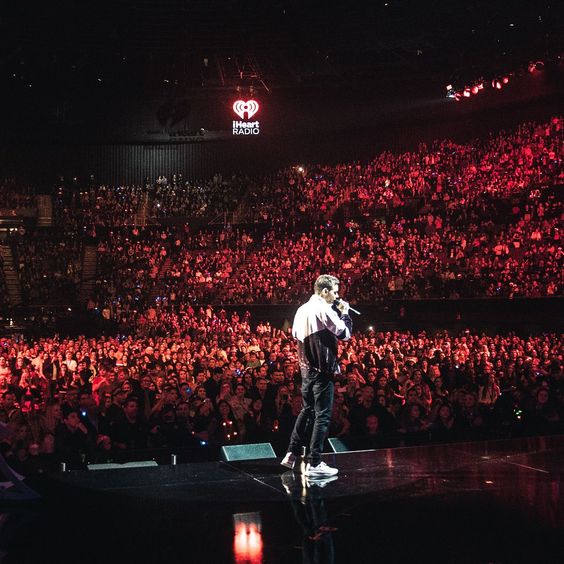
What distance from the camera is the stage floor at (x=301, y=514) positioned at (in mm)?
2990

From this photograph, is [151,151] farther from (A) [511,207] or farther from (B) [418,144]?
(A) [511,207]

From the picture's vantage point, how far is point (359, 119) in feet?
90.6

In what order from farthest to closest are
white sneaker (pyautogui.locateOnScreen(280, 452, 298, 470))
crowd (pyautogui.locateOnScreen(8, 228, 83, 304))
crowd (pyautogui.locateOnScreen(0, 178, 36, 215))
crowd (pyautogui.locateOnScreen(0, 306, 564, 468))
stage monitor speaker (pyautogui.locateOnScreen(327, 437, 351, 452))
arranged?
crowd (pyautogui.locateOnScreen(0, 178, 36, 215))
crowd (pyautogui.locateOnScreen(8, 228, 83, 304))
crowd (pyautogui.locateOnScreen(0, 306, 564, 468))
stage monitor speaker (pyautogui.locateOnScreen(327, 437, 351, 452))
white sneaker (pyautogui.locateOnScreen(280, 452, 298, 470))

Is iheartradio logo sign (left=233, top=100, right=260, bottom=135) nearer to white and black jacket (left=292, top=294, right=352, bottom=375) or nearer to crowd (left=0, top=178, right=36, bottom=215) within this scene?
crowd (left=0, top=178, right=36, bottom=215)

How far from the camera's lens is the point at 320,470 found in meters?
4.59

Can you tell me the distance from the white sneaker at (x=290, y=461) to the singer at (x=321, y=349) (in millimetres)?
153

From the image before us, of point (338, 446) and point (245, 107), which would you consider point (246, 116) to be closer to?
point (245, 107)

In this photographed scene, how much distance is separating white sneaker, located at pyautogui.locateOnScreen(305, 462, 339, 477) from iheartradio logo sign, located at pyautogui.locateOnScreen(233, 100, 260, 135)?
24128 millimetres

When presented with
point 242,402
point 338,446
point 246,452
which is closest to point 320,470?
point 246,452

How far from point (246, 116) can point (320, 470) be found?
24445 millimetres

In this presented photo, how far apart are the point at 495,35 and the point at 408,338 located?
10.9 metres

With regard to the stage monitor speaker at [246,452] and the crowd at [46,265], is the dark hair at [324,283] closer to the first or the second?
the stage monitor speaker at [246,452]

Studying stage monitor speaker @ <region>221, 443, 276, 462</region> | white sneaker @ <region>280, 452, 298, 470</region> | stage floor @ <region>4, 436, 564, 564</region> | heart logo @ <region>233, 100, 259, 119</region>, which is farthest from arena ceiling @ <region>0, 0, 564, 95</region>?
stage floor @ <region>4, 436, 564, 564</region>

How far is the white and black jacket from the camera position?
178 inches
